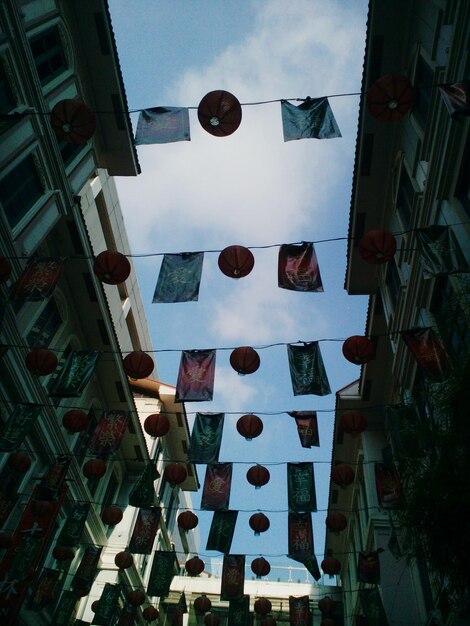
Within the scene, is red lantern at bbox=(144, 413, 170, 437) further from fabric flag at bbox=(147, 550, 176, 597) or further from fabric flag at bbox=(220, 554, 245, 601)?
fabric flag at bbox=(220, 554, 245, 601)

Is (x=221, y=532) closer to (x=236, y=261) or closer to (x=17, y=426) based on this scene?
(x=17, y=426)

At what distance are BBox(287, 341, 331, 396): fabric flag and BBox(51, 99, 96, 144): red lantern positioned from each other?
6.96 m

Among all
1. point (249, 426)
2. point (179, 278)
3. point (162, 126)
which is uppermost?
point (162, 126)

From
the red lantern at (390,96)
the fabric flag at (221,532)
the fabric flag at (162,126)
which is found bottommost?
the fabric flag at (221,532)

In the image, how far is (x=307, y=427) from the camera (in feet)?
44.1

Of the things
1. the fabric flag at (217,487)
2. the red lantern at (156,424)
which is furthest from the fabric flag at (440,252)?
the red lantern at (156,424)

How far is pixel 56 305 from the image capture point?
1568cm

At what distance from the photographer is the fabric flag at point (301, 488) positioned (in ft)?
43.0

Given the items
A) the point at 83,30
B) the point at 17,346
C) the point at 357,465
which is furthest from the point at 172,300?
the point at 357,465

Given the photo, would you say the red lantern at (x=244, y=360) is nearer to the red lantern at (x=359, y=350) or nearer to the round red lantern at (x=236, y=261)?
the round red lantern at (x=236, y=261)

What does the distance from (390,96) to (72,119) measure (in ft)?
20.7

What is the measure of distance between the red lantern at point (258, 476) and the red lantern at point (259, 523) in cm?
228

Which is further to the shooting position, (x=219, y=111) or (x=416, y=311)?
(x=416, y=311)

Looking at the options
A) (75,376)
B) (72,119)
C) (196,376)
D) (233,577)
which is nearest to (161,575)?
(233,577)
